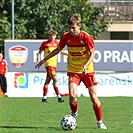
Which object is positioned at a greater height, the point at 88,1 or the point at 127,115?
the point at 88,1

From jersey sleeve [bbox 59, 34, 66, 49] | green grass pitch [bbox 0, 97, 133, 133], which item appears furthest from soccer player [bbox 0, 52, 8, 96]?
jersey sleeve [bbox 59, 34, 66, 49]

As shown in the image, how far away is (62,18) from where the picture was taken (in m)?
30.0

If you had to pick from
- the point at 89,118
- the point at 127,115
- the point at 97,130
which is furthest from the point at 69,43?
the point at 127,115

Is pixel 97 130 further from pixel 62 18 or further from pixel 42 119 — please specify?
pixel 62 18

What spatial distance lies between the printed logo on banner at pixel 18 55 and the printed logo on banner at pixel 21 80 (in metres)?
0.39

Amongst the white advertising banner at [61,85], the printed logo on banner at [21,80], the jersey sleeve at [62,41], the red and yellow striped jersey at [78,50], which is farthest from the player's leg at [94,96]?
the printed logo on banner at [21,80]

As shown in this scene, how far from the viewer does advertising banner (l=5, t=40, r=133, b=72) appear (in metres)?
24.3

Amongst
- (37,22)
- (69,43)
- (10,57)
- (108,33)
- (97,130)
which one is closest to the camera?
(97,130)

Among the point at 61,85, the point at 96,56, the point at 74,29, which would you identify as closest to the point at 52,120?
the point at 74,29

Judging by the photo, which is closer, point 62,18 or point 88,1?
point 62,18

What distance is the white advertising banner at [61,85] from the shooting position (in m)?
24.3

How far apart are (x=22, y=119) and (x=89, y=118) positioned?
143cm

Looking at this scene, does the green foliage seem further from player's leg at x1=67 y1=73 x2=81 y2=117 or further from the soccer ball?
the soccer ball

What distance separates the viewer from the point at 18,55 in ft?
79.4
